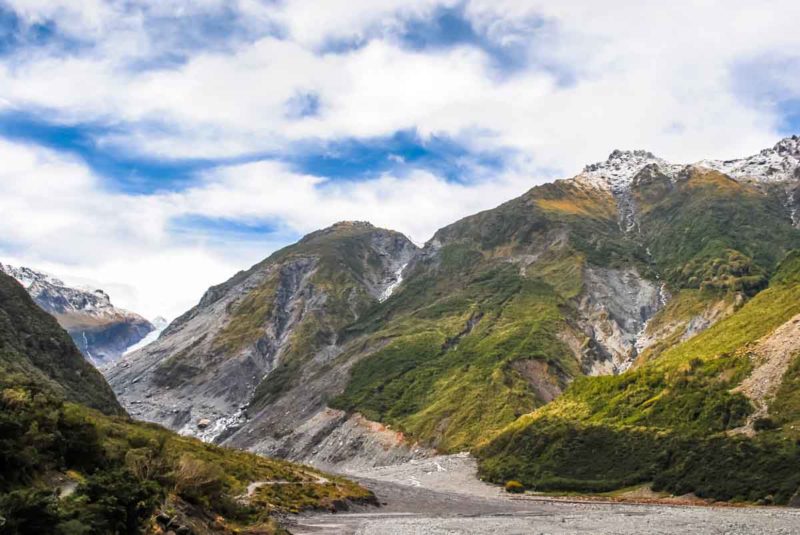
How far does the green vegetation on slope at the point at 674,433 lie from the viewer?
84.6 meters

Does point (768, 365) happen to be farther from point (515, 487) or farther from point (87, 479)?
point (87, 479)

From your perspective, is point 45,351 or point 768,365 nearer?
point 45,351

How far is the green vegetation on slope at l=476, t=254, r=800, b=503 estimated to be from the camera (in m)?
84.6

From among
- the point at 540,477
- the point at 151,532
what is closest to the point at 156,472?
the point at 151,532

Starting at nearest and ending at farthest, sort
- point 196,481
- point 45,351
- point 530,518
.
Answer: point 196,481 < point 530,518 < point 45,351

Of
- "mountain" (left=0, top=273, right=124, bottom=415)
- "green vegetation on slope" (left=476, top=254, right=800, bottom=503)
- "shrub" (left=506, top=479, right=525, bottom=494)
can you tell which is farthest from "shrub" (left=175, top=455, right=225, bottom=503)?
"shrub" (left=506, top=479, right=525, bottom=494)

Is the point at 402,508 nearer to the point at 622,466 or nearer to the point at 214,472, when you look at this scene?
the point at 622,466

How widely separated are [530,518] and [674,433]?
44.9 metres

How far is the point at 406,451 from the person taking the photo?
17812cm

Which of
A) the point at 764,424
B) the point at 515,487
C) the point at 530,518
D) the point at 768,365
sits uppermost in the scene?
the point at 768,365

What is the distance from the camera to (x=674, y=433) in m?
104

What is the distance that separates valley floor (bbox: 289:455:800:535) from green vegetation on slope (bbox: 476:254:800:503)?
10.6 metres

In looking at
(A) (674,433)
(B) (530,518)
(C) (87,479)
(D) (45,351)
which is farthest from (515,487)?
(C) (87,479)

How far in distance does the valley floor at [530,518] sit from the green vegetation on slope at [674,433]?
34.8ft
